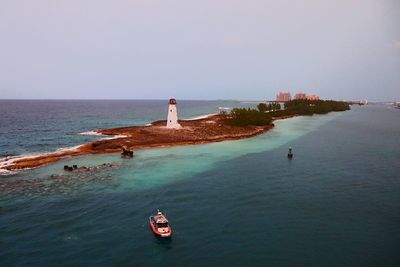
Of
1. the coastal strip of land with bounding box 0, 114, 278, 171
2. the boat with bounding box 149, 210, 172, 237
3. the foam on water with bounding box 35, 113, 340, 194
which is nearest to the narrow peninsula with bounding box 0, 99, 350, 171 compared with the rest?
the coastal strip of land with bounding box 0, 114, 278, 171

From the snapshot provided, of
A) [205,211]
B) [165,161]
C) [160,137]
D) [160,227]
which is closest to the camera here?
[160,227]

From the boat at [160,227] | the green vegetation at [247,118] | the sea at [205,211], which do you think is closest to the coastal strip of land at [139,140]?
the green vegetation at [247,118]

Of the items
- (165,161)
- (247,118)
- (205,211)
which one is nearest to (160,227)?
(205,211)

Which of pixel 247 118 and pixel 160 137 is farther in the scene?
pixel 247 118

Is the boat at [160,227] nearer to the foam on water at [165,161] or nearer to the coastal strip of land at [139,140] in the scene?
the foam on water at [165,161]

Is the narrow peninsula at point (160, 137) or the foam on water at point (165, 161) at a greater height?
the narrow peninsula at point (160, 137)

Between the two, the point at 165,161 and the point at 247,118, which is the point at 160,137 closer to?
the point at 165,161

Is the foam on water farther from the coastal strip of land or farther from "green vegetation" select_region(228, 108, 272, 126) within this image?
"green vegetation" select_region(228, 108, 272, 126)

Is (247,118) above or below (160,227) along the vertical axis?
above
